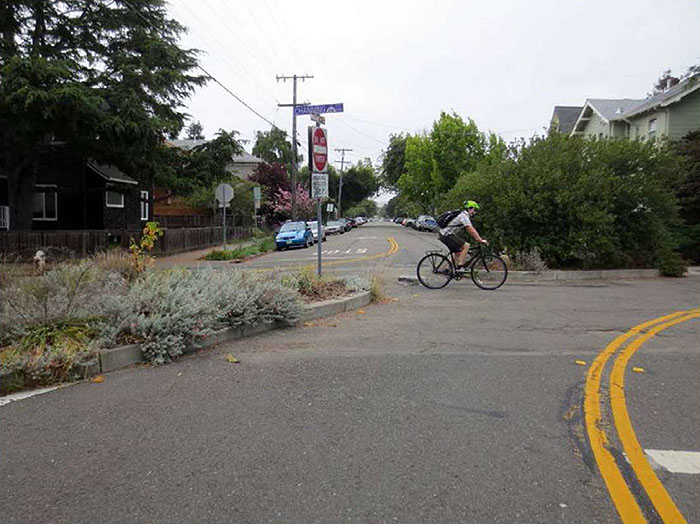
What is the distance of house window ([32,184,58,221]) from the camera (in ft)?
79.9

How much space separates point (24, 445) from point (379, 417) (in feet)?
8.21

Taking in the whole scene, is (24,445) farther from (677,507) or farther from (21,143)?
(21,143)

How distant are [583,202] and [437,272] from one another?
4555 millimetres

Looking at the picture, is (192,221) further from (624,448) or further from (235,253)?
(624,448)

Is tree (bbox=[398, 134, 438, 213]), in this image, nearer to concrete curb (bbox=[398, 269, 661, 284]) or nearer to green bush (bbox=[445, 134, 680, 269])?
green bush (bbox=[445, 134, 680, 269])

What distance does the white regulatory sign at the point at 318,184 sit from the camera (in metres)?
9.72

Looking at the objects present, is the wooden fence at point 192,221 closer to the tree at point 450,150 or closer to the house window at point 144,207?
the house window at point 144,207

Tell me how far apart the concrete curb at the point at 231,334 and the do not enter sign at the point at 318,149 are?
249 cm

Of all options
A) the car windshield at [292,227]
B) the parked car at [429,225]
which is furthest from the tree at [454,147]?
the car windshield at [292,227]

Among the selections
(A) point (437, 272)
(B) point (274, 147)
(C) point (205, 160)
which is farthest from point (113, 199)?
(B) point (274, 147)

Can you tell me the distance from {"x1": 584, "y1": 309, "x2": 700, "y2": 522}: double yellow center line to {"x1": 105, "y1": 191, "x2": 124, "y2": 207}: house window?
1002 inches

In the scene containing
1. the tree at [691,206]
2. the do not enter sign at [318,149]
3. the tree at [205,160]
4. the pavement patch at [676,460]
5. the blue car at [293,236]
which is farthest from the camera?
the blue car at [293,236]

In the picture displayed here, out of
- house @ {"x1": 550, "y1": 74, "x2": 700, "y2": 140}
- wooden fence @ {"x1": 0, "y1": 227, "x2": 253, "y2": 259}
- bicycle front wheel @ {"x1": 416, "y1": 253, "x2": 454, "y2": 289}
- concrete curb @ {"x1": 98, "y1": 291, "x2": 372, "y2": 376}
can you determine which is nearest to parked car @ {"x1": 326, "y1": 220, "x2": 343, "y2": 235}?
house @ {"x1": 550, "y1": 74, "x2": 700, "y2": 140}

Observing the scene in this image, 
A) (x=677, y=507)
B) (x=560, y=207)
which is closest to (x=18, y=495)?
(x=677, y=507)
